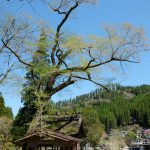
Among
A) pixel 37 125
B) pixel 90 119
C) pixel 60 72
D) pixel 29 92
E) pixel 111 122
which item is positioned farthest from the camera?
pixel 111 122

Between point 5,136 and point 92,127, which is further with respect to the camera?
point 92,127

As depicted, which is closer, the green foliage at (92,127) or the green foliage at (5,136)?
the green foliage at (5,136)

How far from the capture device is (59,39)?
24.2m

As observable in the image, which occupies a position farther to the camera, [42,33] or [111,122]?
[111,122]

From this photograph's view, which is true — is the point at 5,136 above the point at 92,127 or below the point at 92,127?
below

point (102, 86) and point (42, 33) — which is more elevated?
point (42, 33)

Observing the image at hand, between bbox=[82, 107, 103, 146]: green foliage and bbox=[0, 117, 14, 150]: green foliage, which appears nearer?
bbox=[0, 117, 14, 150]: green foliage

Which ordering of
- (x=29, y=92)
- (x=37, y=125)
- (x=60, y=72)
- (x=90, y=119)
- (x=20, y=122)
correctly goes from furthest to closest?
(x=90, y=119) → (x=20, y=122) → (x=29, y=92) → (x=60, y=72) → (x=37, y=125)

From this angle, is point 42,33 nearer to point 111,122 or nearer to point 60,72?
point 60,72

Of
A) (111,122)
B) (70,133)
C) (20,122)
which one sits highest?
(111,122)

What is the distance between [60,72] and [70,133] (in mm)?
4005

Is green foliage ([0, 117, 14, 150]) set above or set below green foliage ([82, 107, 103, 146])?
below

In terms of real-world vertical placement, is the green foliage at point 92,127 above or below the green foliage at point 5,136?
above

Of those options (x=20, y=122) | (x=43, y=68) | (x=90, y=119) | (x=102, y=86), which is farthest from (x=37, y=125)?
(x=90, y=119)
